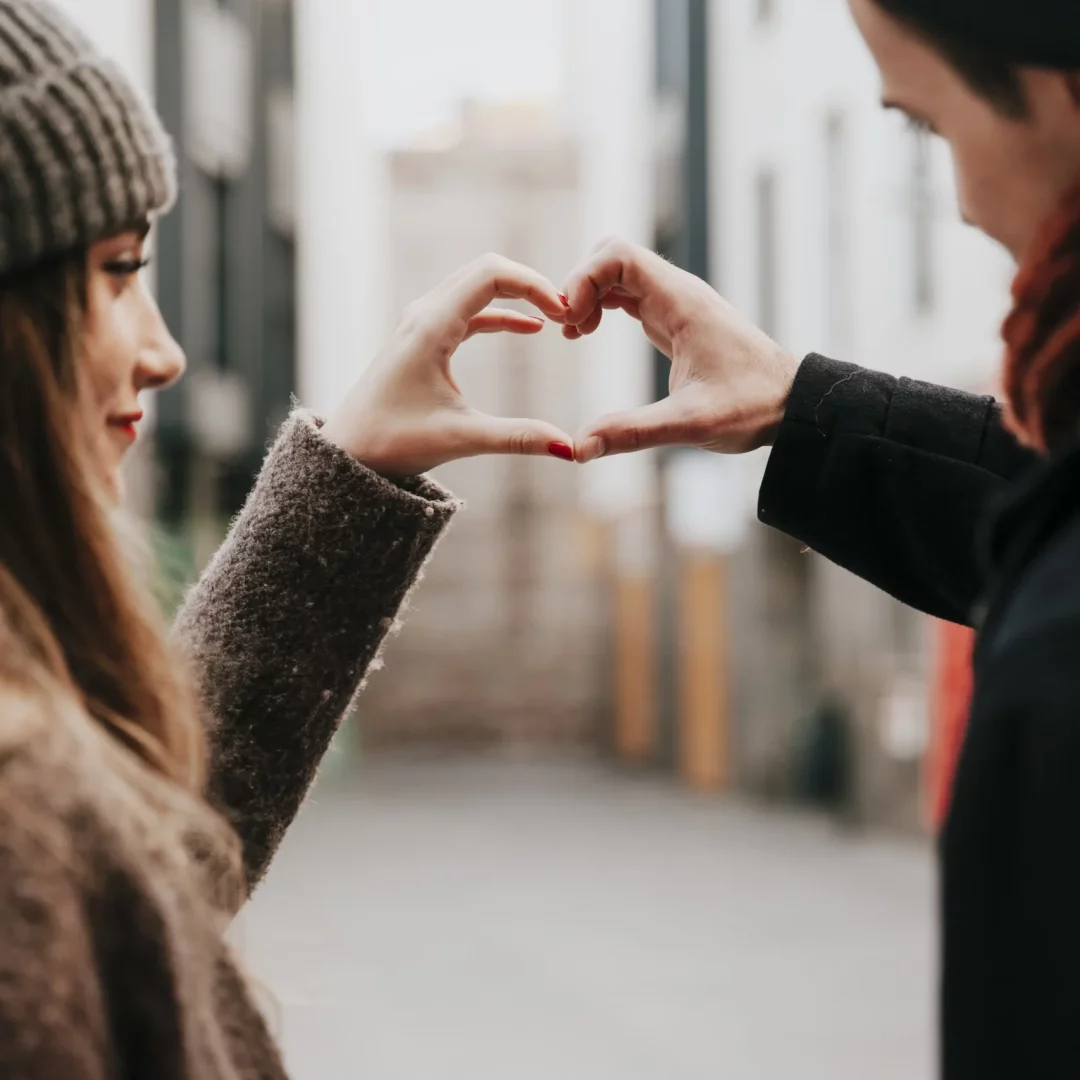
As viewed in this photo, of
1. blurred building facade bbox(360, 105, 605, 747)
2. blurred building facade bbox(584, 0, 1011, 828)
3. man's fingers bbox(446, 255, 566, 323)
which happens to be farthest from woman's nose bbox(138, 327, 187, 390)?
blurred building facade bbox(360, 105, 605, 747)

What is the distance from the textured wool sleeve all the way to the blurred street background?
0.36 ft

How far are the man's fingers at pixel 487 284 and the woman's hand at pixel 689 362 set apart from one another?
130 millimetres

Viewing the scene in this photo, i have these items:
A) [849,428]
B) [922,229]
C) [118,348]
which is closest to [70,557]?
[118,348]

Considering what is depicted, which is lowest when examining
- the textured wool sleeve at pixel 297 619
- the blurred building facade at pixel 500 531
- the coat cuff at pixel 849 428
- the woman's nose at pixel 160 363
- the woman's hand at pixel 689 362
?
the blurred building facade at pixel 500 531

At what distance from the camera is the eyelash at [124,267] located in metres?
1.30

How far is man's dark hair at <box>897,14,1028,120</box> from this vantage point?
107 centimetres

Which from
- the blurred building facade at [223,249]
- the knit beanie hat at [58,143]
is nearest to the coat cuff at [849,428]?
the knit beanie hat at [58,143]

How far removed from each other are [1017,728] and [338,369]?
20.7m

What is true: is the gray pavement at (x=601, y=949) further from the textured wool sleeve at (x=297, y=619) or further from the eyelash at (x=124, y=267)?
the eyelash at (x=124, y=267)

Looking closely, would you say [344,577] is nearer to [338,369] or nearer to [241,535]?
[241,535]

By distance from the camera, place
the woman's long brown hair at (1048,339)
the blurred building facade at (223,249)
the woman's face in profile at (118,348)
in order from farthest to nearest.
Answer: the blurred building facade at (223,249) → the woman's face in profile at (118,348) → the woman's long brown hair at (1048,339)

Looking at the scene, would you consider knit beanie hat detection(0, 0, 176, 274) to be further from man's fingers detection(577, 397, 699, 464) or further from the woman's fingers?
man's fingers detection(577, 397, 699, 464)

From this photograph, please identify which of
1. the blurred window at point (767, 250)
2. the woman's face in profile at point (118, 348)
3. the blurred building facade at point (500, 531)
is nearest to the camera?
the woman's face in profile at point (118, 348)

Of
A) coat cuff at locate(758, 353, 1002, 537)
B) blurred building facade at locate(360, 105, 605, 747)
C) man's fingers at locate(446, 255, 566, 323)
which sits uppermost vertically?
man's fingers at locate(446, 255, 566, 323)
